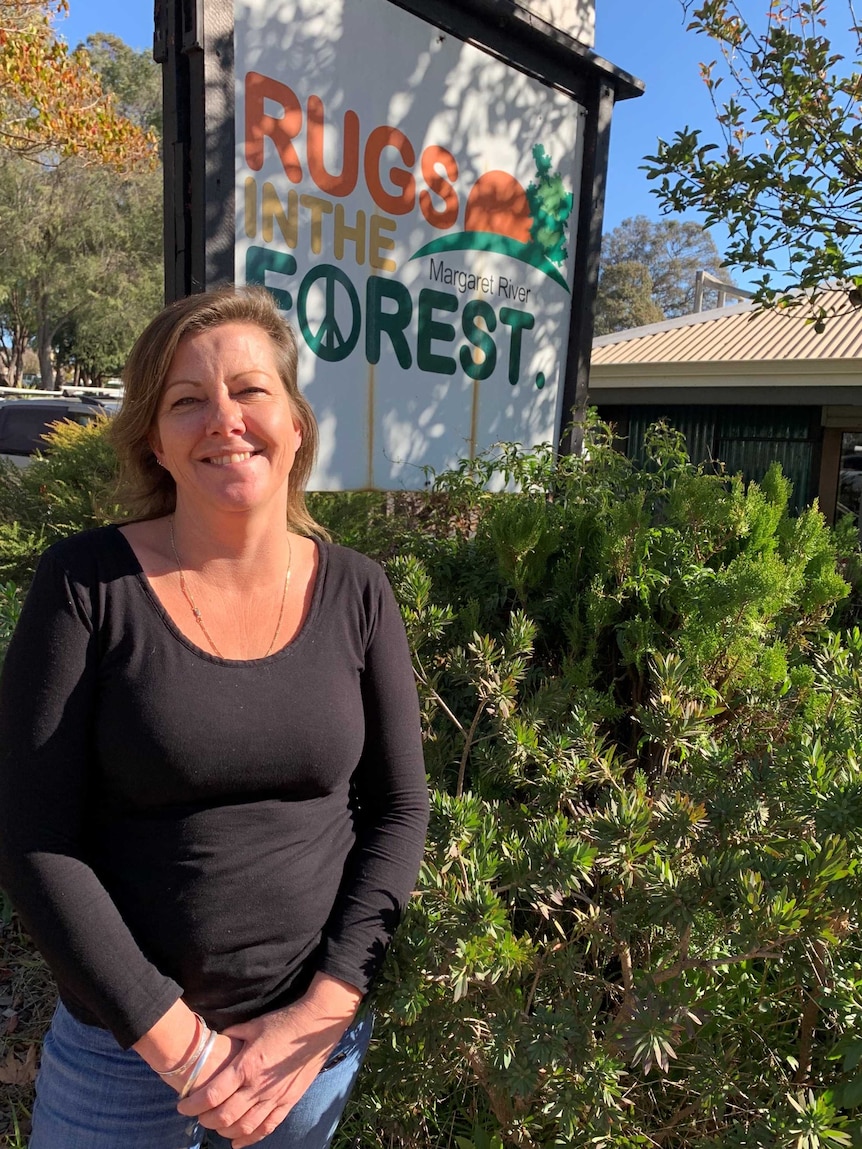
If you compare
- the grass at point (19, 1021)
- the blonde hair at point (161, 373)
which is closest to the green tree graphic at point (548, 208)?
the blonde hair at point (161, 373)

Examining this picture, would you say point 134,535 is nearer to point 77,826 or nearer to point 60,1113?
point 77,826

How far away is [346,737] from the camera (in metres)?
1.55

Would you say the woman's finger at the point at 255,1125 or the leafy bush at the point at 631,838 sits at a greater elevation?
the leafy bush at the point at 631,838

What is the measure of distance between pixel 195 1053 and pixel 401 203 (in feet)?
8.04

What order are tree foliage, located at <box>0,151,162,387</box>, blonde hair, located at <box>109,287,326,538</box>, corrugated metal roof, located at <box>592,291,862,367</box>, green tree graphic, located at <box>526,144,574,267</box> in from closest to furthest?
blonde hair, located at <box>109,287,326,538</box>, green tree graphic, located at <box>526,144,574,267</box>, corrugated metal roof, located at <box>592,291,862,367</box>, tree foliage, located at <box>0,151,162,387</box>

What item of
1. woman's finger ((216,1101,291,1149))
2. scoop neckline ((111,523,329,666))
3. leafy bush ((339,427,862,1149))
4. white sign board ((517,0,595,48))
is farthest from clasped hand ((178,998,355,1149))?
white sign board ((517,0,595,48))

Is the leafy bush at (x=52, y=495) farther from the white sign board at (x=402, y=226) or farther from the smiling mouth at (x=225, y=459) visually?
the smiling mouth at (x=225, y=459)

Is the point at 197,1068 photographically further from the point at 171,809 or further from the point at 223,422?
the point at 223,422

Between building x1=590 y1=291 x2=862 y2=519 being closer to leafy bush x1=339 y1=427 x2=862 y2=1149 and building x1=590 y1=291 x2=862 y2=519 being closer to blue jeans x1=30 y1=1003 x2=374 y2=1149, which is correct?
leafy bush x1=339 y1=427 x2=862 y2=1149

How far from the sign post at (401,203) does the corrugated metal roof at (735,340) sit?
296 inches

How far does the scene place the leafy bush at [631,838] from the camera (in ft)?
4.60

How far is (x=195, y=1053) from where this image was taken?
1379 mm

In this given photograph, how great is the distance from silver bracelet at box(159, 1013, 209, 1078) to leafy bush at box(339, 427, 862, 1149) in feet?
0.97

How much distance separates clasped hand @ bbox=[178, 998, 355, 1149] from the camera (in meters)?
1.38
